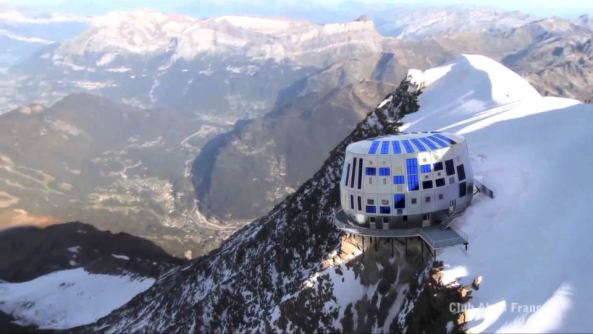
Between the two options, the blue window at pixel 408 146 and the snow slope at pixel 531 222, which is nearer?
the snow slope at pixel 531 222

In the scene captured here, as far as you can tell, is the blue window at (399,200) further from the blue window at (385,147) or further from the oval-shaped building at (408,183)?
the blue window at (385,147)

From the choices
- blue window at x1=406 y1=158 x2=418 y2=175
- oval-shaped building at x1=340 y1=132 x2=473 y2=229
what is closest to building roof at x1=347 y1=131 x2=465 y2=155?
oval-shaped building at x1=340 y1=132 x2=473 y2=229

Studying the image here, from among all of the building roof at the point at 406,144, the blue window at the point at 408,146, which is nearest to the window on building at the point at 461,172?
the building roof at the point at 406,144

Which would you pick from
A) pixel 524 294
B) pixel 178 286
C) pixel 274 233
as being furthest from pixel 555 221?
pixel 178 286

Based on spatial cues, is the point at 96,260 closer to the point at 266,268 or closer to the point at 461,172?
the point at 266,268

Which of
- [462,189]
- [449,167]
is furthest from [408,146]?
[462,189]

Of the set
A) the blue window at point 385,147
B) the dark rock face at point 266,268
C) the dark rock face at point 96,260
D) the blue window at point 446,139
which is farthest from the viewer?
the dark rock face at point 96,260
